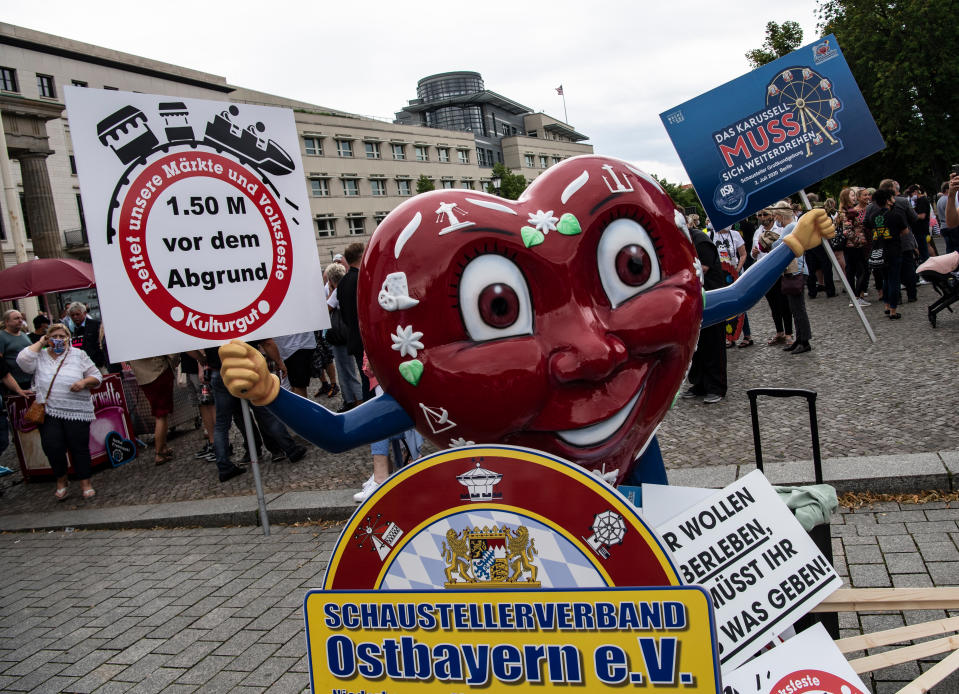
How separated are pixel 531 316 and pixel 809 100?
217 centimetres

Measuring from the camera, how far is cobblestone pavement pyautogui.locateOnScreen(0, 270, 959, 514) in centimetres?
520

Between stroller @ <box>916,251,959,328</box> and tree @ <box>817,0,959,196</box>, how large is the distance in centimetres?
1959

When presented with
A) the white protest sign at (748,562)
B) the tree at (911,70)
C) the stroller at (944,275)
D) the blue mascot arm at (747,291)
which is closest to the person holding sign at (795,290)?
the stroller at (944,275)

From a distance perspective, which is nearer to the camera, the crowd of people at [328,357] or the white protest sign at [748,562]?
the white protest sign at [748,562]

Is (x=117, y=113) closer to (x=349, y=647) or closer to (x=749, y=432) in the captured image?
(x=349, y=647)

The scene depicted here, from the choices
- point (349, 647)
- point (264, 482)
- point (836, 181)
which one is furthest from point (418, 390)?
point (836, 181)

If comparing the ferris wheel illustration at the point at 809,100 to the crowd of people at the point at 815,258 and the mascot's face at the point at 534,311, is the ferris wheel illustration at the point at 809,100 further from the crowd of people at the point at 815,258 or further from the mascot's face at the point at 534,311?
the crowd of people at the point at 815,258

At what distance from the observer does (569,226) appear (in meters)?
2.22

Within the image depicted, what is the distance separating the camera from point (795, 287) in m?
7.80

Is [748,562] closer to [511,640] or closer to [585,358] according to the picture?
[585,358]

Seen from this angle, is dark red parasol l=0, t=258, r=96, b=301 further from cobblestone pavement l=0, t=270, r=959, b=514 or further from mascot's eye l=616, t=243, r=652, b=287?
mascot's eye l=616, t=243, r=652, b=287

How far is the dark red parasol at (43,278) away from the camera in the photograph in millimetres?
10484

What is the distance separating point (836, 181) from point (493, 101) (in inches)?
2152

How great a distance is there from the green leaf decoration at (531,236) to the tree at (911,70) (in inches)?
1076
